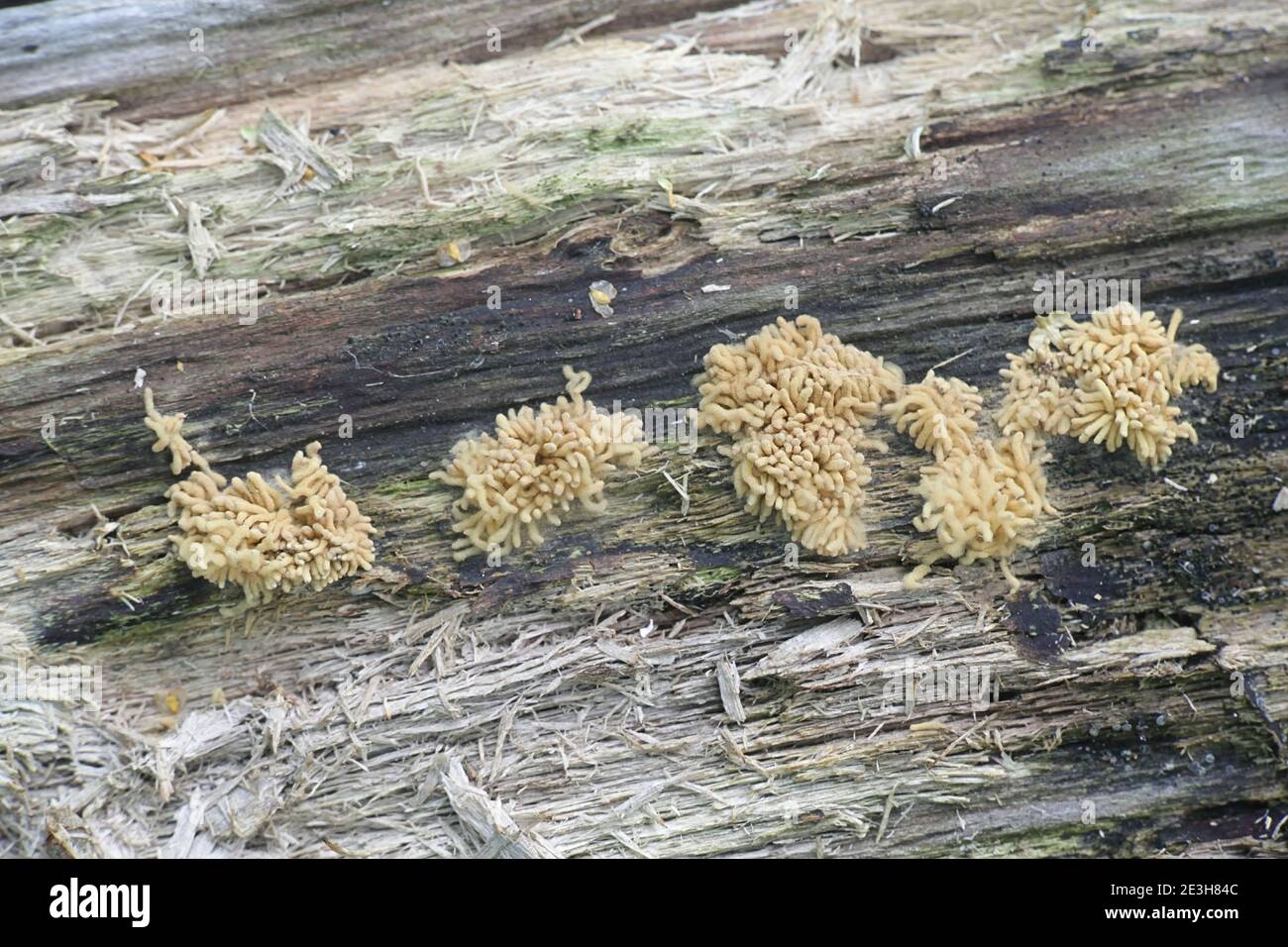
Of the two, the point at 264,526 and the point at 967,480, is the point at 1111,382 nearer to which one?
the point at 967,480

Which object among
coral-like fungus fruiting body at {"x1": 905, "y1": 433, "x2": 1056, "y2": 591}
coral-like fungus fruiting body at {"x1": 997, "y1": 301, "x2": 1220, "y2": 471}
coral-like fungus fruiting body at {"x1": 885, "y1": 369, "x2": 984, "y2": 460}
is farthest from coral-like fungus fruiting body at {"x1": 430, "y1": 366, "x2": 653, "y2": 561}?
coral-like fungus fruiting body at {"x1": 997, "y1": 301, "x2": 1220, "y2": 471}

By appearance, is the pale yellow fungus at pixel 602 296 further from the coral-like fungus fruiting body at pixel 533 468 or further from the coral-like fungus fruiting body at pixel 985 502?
the coral-like fungus fruiting body at pixel 985 502

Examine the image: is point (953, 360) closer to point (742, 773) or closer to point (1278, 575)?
point (1278, 575)

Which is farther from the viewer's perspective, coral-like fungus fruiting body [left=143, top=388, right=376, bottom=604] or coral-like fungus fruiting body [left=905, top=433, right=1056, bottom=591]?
coral-like fungus fruiting body [left=905, top=433, right=1056, bottom=591]

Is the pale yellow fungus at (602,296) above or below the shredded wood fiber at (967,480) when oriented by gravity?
above

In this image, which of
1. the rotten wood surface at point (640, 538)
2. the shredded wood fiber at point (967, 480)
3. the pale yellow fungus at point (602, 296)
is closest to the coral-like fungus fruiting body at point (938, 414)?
the shredded wood fiber at point (967, 480)

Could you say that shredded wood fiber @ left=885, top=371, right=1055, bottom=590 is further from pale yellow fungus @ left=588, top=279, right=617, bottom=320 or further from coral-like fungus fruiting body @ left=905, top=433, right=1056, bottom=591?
pale yellow fungus @ left=588, top=279, right=617, bottom=320

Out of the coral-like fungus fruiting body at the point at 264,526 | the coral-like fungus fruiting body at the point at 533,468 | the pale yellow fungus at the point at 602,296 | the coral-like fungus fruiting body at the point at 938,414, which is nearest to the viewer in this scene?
the coral-like fungus fruiting body at the point at 264,526
